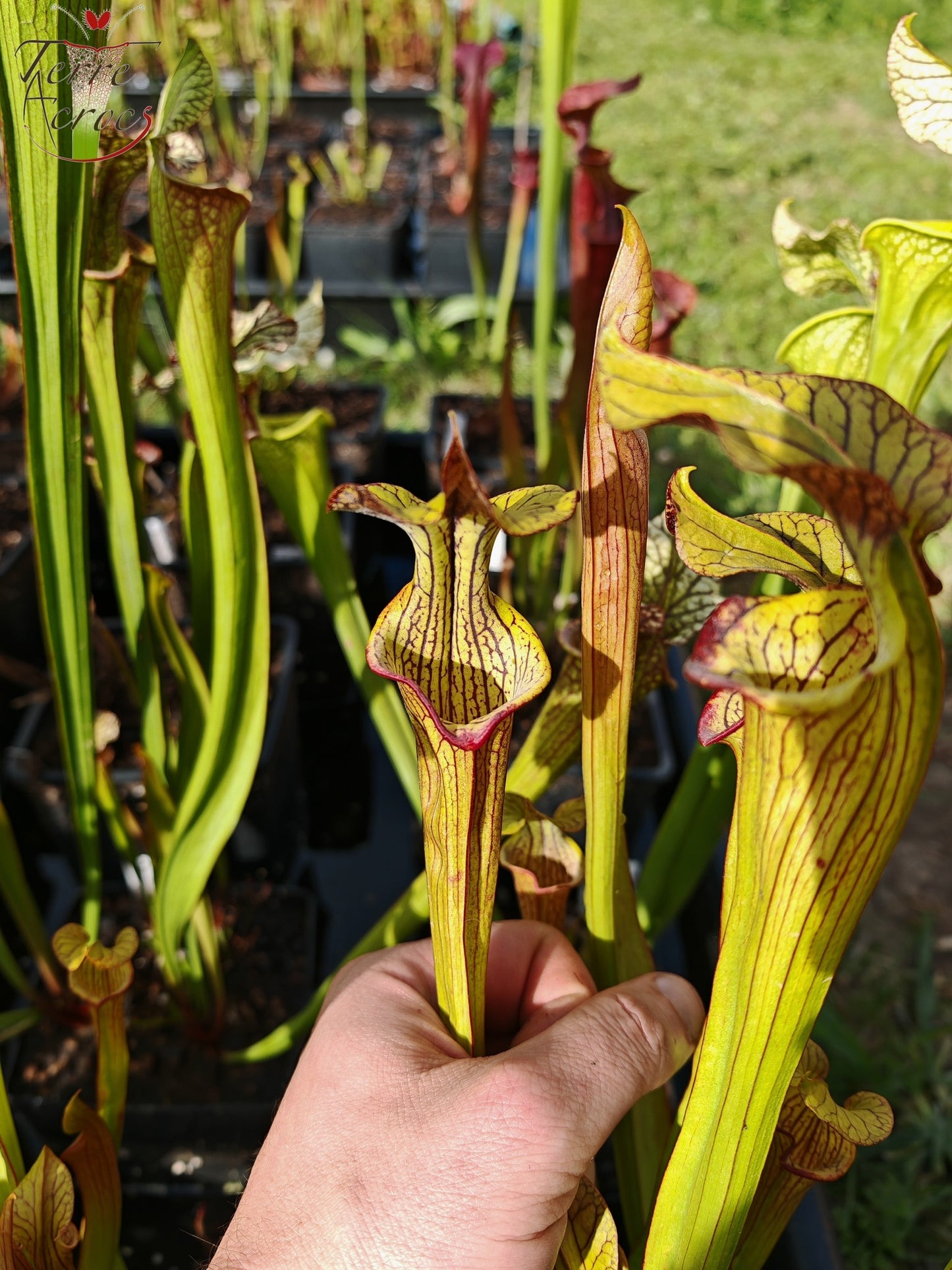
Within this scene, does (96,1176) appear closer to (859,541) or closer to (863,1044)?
(859,541)

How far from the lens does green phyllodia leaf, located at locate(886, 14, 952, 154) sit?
0.62 m

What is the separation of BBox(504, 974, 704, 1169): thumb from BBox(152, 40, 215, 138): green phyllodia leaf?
2.35 feet

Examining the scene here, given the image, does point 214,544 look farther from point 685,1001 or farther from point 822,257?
point 822,257

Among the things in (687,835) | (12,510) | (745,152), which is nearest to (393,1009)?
(687,835)

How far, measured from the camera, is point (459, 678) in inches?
24.8

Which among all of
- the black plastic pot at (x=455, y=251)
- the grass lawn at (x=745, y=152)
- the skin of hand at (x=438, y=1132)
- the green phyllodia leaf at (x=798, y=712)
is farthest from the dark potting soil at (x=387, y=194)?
the green phyllodia leaf at (x=798, y=712)

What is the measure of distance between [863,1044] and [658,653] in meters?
1.00

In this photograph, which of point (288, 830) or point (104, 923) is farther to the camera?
point (288, 830)

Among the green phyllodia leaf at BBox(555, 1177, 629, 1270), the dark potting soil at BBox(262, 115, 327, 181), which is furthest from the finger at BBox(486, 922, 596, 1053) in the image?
the dark potting soil at BBox(262, 115, 327, 181)

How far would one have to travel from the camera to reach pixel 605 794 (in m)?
0.63

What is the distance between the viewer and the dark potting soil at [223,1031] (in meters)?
1.18

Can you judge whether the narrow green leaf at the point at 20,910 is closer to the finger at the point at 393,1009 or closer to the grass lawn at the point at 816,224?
the finger at the point at 393,1009

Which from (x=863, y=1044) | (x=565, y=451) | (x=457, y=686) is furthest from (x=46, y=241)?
(x=863, y=1044)

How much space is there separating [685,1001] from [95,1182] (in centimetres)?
50
